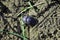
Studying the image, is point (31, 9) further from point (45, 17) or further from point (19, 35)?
point (19, 35)

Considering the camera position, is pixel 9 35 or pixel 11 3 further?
pixel 11 3

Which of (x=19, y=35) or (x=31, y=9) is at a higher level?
(x=31, y=9)

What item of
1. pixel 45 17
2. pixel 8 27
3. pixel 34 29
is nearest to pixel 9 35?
pixel 8 27

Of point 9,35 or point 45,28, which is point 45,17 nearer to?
point 45,28

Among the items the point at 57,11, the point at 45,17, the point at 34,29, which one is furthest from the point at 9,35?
the point at 57,11

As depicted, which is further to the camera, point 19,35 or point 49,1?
point 49,1

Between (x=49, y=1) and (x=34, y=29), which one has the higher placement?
(x=49, y=1)
